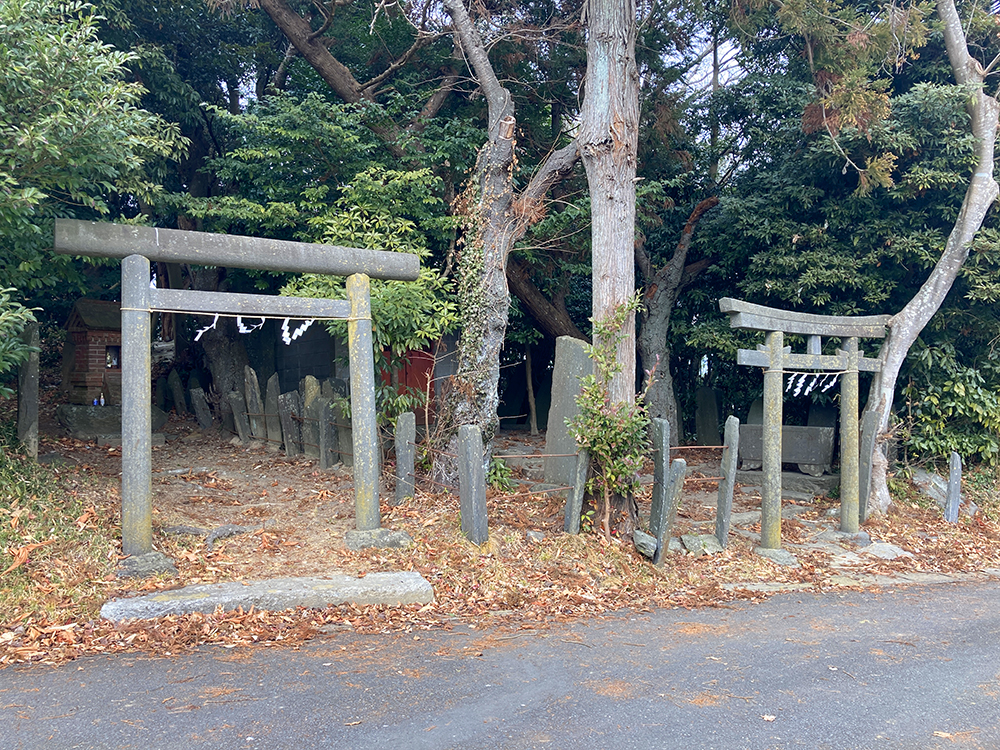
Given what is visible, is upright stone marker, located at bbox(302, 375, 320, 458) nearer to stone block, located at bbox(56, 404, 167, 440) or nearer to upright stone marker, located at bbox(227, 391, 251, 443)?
upright stone marker, located at bbox(227, 391, 251, 443)

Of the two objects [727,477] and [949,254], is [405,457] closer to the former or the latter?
[727,477]

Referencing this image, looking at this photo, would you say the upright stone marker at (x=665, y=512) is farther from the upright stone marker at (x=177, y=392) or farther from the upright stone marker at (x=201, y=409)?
the upright stone marker at (x=177, y=392)

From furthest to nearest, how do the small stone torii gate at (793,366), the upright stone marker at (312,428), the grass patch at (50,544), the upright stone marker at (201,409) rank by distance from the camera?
the upright stone marker at (201,409) → the upright stone marker at (312,428) → the small stone torii gate at (793,366) → the grass patch at (50,544)

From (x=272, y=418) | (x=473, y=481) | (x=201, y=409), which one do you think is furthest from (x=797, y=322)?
(x=201, y=409)

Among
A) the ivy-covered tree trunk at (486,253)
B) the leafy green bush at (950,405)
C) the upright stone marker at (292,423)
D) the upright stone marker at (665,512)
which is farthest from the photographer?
the upright stone marker at (292,423)

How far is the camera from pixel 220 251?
631cm

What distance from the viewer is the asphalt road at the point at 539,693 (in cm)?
378

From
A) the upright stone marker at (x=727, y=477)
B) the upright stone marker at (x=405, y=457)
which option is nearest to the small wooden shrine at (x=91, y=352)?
the upright stone marker at (x=405, y=457)

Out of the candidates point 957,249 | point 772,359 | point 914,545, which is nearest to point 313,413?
point 772,359

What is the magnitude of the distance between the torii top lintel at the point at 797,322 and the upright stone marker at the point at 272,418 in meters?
6.77

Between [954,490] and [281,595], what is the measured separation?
342 inches

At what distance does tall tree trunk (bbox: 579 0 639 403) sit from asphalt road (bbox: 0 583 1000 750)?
3.18 m

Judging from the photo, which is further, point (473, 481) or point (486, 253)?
point (486, 253)

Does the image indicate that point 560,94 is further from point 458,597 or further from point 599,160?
point 458,597
